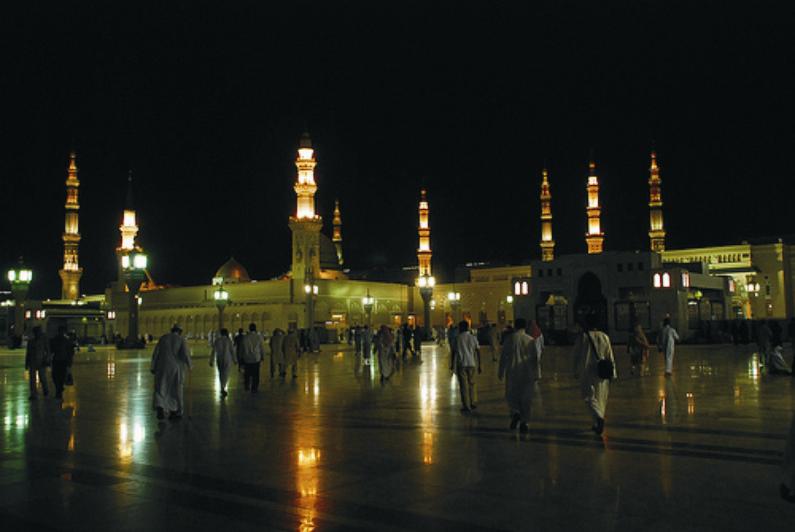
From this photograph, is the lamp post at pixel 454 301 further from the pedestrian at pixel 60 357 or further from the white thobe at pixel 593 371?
the white thobe at pixel 593 371

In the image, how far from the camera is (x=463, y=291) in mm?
76000

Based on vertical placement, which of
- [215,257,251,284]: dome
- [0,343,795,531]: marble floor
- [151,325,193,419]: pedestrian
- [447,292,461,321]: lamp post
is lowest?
[0,343,795,531]: marble floor

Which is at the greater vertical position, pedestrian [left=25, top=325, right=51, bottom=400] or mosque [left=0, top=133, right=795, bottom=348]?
mosque [left=0, top=133, right=795, bottom=348]

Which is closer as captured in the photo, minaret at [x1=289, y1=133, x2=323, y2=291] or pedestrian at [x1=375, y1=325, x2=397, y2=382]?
pedestrian at [x1=375, y1=325, x2=397, y2=382]

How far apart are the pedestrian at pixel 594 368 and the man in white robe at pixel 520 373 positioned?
18.4 inches

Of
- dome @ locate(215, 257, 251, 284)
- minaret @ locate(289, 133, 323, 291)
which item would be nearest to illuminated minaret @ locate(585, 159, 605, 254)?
minaret @ locate(289, 133, 323, 291)

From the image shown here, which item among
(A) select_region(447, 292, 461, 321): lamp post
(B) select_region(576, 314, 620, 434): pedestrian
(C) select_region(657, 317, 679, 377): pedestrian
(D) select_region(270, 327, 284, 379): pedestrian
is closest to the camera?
(B) select_region(576, 314, 620, 434): pedestrian

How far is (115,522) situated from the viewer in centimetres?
438

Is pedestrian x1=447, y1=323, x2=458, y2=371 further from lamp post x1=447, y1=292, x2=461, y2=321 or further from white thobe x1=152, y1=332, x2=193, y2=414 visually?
lamp post x1=447, y1=292, x2=461, y2=321

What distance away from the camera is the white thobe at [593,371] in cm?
759

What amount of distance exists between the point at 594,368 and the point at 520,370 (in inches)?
32.8

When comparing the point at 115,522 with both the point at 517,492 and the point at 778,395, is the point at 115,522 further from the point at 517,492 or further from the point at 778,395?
the point at 778,395

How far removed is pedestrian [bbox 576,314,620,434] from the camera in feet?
24.6

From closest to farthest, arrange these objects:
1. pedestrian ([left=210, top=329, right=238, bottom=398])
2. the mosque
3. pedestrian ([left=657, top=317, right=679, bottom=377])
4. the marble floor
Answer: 1. the marble floor
2. pedestrian ([left=210, top=329, right=238, bottom=398])
3. pedestrian ([left=657, top=317, right=679, bottom=377])
4. the mosque
